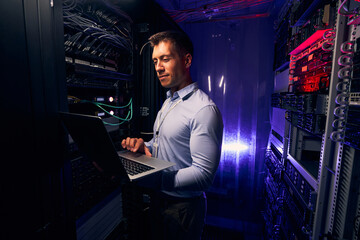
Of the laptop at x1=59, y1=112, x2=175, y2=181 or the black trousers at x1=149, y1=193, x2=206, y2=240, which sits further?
the black trousers at x1=149, y1=193, x2=206, y2=240

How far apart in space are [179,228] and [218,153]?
1.83 ft

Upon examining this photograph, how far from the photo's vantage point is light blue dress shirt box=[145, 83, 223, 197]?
96 cm

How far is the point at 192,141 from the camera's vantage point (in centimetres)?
99

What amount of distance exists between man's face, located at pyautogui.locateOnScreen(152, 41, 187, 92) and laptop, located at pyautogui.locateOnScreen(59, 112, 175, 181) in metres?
0.57

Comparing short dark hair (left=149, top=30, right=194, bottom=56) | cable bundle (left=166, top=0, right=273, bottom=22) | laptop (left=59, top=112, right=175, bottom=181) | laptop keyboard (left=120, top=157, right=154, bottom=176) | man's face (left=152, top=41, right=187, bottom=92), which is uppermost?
cable bundle (left=166, top=0, right=273, bottom=22)

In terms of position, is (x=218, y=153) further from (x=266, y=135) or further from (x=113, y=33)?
(x=266, y=135)

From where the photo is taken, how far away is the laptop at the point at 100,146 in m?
0.71

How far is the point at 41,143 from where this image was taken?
83cm

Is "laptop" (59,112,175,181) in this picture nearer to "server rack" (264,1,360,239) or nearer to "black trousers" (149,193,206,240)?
"black trousers" (149,193,206,240)

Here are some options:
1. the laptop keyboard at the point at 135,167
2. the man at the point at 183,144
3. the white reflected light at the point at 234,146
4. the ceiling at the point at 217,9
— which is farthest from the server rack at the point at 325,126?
the white reflected light at the point at 234,146

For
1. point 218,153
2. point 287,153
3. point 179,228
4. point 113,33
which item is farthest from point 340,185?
point 113,33

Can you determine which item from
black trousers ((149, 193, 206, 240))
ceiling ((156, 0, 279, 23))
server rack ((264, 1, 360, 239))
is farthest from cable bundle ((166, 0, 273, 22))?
black trousers ((149, 193, 206, 240))

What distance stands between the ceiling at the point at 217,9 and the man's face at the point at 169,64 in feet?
4.99

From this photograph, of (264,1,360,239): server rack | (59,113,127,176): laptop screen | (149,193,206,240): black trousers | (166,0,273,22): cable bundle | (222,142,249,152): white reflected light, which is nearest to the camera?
(59,113,127,176): laptop screen
